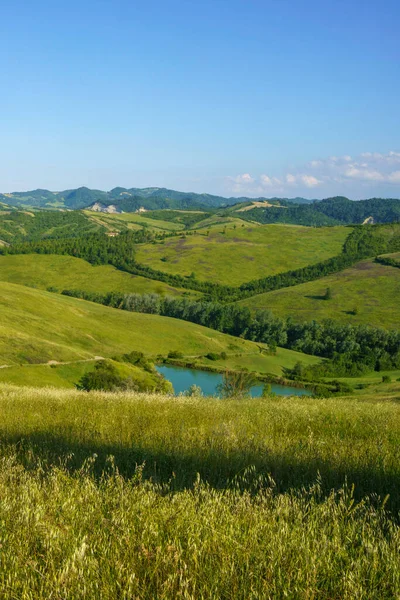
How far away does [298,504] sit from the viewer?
501 cm

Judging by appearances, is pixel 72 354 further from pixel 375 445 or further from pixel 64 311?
pixel 375 445

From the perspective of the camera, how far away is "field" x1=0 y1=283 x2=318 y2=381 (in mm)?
108031

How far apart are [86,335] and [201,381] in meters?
34.7

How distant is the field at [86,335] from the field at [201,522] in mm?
88036

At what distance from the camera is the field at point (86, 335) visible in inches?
4253

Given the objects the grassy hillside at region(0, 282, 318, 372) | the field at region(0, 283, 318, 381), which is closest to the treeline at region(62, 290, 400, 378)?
the grassy hillside at region(0, 282, 318, 372)

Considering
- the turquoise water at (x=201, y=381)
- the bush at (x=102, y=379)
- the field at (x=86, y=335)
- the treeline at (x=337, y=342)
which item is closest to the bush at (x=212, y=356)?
the field at (x=86, y=335)

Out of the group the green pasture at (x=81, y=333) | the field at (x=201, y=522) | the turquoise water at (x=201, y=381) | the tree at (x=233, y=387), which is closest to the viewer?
the field at (x=201, y=522)

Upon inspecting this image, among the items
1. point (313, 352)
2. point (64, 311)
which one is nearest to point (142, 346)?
point (64, 311)

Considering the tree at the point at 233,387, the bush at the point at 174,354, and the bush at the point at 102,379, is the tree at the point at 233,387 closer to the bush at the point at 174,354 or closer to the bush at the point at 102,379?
the bush at the point at 102,379

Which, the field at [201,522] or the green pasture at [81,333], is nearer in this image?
the field at [201,522]

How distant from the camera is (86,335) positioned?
139m

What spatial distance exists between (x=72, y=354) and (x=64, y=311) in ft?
133

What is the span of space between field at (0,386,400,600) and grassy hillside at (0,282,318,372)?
310 ft
